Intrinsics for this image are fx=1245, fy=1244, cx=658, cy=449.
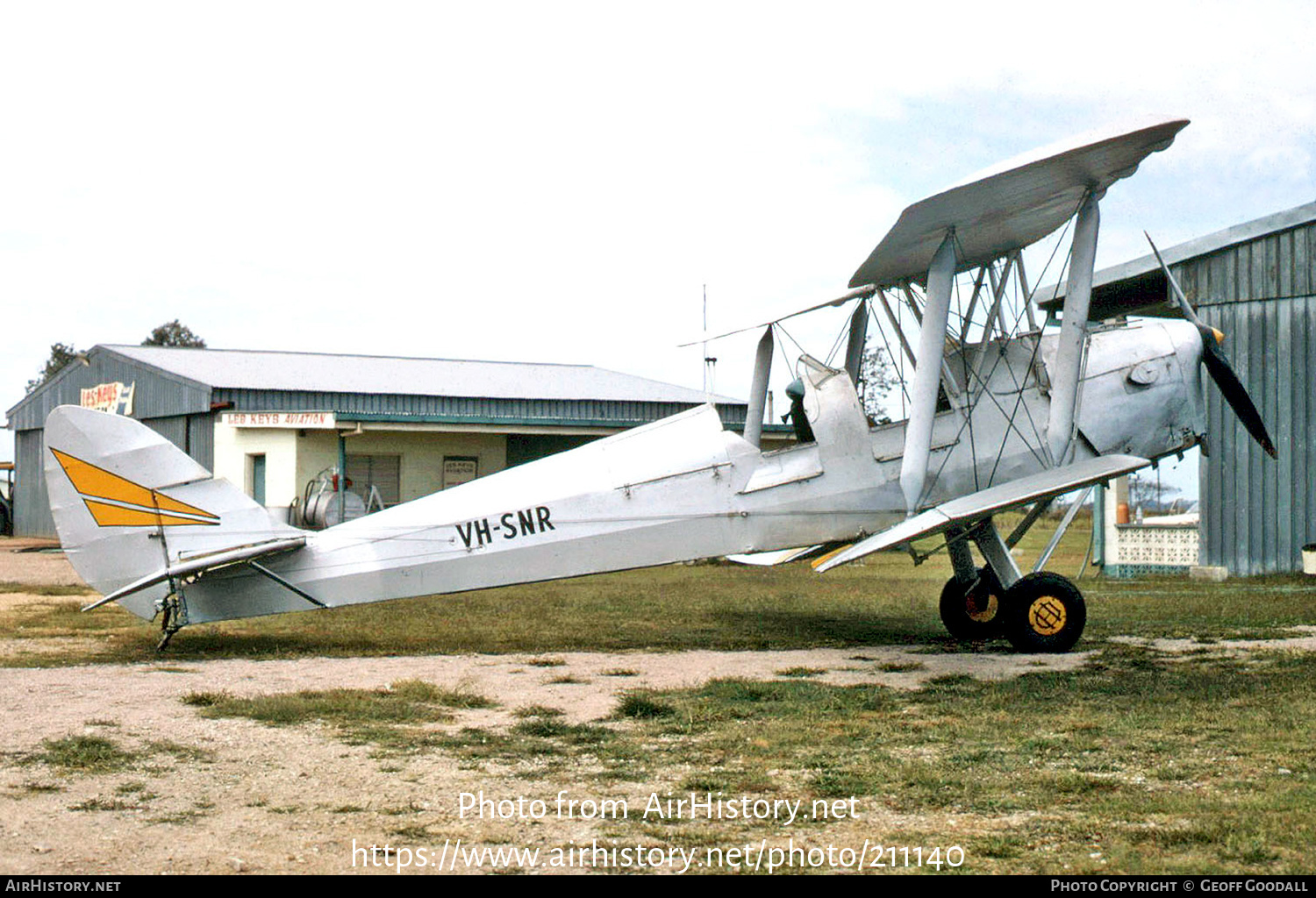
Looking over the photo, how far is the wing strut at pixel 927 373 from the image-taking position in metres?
9.73

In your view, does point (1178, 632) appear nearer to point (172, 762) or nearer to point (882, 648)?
point (882, 648)

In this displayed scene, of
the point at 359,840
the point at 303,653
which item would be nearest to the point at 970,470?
the point at 303,653

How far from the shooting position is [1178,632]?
11.6m

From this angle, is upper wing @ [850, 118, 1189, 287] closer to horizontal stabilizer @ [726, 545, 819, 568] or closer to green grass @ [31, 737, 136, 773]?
horizontal stabilizer @ [726, 545, 819, 568]

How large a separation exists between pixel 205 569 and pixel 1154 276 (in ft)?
53.0

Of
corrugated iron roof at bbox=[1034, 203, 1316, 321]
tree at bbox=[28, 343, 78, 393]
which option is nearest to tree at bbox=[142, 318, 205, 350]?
tree at bbox=[28, 343, 78, 393]

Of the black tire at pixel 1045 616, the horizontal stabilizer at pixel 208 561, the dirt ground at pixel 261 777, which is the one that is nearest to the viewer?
the dirt ground at pixel 261 777

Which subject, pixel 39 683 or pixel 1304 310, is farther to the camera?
pixel 1304 310

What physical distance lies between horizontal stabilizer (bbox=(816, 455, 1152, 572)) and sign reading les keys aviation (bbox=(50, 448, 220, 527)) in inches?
209

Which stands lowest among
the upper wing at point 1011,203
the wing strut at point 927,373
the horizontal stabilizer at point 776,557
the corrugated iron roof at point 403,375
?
the horizontal stabilizer at point 776,557

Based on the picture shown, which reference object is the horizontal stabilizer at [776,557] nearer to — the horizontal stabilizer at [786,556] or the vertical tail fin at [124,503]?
the horizontal stabilizer at [786,556]

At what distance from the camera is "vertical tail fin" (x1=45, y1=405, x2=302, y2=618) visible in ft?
32.4

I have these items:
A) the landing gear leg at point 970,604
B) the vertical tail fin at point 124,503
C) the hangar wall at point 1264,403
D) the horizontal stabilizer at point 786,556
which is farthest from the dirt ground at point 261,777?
the hangar wall at point 1264,403

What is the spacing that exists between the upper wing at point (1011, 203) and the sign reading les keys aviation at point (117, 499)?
20.0ft
